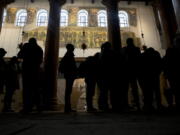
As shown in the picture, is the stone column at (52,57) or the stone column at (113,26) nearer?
the stone column at (52,57)

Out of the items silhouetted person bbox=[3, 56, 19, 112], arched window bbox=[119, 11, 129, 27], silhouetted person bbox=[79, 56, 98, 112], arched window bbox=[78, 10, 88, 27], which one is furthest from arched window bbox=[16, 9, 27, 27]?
silhouetted person bbox=[79, 56, 98, 112]

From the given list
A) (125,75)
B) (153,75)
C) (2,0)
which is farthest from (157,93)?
(2,0)

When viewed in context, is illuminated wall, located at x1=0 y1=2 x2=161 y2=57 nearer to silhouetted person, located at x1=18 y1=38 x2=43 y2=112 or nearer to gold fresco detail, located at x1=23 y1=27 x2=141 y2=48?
gold fresco detail, located at x1=23 y1=27 x2=141 y2=48

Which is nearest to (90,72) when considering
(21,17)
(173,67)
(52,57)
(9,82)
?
(173,67)

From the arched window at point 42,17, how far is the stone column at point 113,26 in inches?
279

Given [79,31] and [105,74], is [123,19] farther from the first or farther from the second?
[105,74]

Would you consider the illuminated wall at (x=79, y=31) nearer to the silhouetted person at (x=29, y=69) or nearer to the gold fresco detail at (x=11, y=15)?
the gold fresco detail at (x=11, y=15)

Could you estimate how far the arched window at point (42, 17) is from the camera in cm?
1425

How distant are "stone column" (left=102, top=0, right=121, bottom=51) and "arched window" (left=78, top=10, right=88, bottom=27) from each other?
237 inches

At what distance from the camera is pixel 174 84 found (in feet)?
12.4

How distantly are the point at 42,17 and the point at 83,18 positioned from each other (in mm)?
3205

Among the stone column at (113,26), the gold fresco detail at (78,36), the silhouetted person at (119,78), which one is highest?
the gold fresco detail at (78,36)

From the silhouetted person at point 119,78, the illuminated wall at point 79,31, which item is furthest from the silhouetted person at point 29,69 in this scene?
the illuminated wall at point 79,31

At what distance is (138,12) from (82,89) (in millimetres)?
8729
